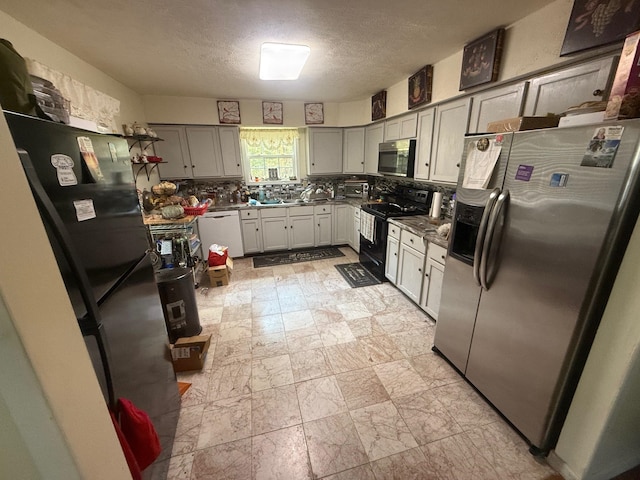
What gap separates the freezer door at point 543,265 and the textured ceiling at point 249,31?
112 cm

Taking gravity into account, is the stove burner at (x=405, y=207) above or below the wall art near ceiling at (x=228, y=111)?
below

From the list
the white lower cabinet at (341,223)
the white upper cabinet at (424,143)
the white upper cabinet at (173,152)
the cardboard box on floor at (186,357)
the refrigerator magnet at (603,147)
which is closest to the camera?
the refrigerator magnet at (603,147)

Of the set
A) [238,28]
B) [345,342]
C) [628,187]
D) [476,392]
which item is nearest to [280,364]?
[345,342]

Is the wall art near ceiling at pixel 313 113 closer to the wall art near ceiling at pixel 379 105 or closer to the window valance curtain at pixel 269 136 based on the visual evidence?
the window valance curtain at pixel 269 136

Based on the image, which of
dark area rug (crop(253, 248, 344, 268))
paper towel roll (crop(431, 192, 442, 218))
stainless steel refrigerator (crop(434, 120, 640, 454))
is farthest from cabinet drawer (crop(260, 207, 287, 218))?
stainless steel refrigerator (crop(434, 120, 640, 454))

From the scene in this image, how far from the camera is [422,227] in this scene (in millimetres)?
2631

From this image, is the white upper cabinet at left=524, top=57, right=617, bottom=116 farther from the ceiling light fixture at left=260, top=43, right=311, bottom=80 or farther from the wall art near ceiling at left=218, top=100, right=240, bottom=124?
the wall art near ceiling at left=218, top=100, right=240, bottom=124

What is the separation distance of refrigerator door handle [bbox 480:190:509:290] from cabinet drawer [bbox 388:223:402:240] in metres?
1.38

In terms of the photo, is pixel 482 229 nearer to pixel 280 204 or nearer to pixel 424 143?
pixel 424 143

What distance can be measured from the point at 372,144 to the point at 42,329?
4173 mm

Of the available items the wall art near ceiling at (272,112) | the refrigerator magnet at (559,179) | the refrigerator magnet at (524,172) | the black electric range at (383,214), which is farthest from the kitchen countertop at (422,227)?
the wall art near ceiling at (272,112)

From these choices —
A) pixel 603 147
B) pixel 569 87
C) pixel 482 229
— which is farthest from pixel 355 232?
pixel 603 147

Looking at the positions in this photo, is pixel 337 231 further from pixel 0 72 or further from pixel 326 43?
pixel 0 72

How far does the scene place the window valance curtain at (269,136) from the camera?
435cm
